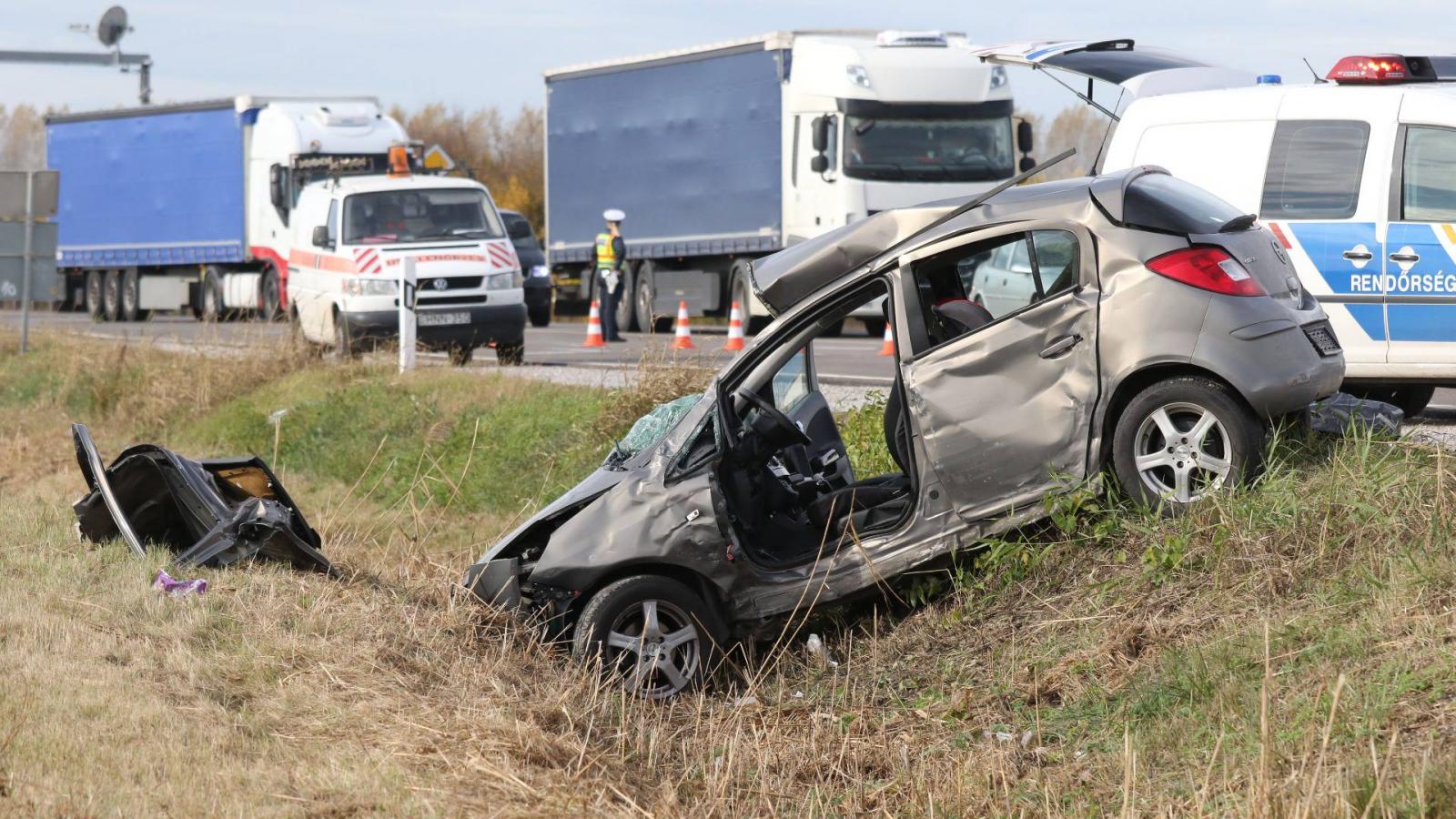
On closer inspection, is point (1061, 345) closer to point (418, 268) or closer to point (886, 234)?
point (886, 234)

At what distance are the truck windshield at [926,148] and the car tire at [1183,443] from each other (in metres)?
15.1

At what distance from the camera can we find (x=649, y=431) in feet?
24.5

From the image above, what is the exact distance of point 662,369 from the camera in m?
11.5

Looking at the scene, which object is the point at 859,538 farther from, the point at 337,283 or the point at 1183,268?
the point at 337,283

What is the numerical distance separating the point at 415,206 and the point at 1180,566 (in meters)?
13.9

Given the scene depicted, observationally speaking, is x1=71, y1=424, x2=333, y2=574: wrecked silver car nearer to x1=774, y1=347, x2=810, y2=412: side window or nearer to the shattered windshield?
Result: the shattered windshield

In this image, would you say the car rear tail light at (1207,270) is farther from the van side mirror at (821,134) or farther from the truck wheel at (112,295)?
the truck wheel at (112,295)

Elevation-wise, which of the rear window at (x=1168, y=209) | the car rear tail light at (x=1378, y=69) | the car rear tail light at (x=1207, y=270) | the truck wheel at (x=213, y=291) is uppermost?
the car rear tail light at (x=1378, y=69)

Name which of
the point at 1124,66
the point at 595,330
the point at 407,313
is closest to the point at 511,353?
the point at 407,313

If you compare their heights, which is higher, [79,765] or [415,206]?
[415,206]

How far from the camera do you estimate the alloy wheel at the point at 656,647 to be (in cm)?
659

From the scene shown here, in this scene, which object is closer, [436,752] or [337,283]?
[436,752]

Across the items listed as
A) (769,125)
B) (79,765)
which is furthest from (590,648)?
(769,125)

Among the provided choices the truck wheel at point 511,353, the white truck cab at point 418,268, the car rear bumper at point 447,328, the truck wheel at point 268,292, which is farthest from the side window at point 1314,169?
the truck wheel at point 268,292
